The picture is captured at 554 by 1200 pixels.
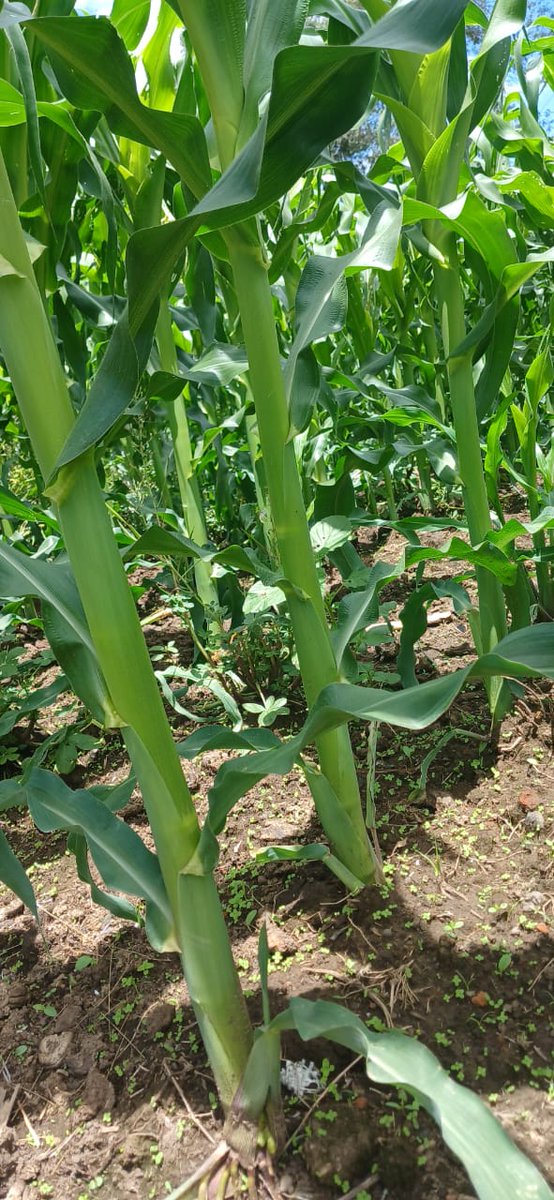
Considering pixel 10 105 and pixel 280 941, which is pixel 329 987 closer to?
pixel 280 941

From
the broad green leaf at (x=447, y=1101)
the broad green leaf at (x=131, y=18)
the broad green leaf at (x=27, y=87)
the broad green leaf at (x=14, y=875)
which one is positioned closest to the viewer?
the broad green leaf at (x=447, y=1101)

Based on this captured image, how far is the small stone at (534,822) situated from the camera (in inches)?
59.8

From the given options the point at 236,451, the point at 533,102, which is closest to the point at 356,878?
the point at 236,451

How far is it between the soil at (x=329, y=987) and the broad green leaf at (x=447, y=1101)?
18 cm

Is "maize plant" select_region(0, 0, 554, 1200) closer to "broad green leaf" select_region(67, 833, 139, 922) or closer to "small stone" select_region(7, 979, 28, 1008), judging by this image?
"broad green leaf" select_region(67, 833, 139, 922)

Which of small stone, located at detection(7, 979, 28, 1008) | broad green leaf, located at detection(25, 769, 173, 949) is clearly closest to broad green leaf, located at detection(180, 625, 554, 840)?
broad green leaf, located at detection(25, 769, 173, 949)

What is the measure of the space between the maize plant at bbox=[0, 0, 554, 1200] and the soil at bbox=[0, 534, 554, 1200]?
0.41 ft

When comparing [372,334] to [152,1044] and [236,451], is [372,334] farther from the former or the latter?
[152,1044]

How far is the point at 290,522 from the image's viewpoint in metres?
1.27

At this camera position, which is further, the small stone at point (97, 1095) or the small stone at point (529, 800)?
the small stone at point (529, 800)

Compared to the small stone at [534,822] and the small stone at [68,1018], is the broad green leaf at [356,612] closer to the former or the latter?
the small stone at [534,822]

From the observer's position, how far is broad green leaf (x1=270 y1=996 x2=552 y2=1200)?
2.24 feet

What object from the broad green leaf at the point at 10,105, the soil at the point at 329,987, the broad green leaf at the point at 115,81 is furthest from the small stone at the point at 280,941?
the broad green leaf at the point at 10,105

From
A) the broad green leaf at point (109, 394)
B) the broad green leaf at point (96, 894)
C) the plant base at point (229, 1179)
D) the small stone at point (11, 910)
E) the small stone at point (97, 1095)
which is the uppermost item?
the broad green leaf at point (109, 394)
